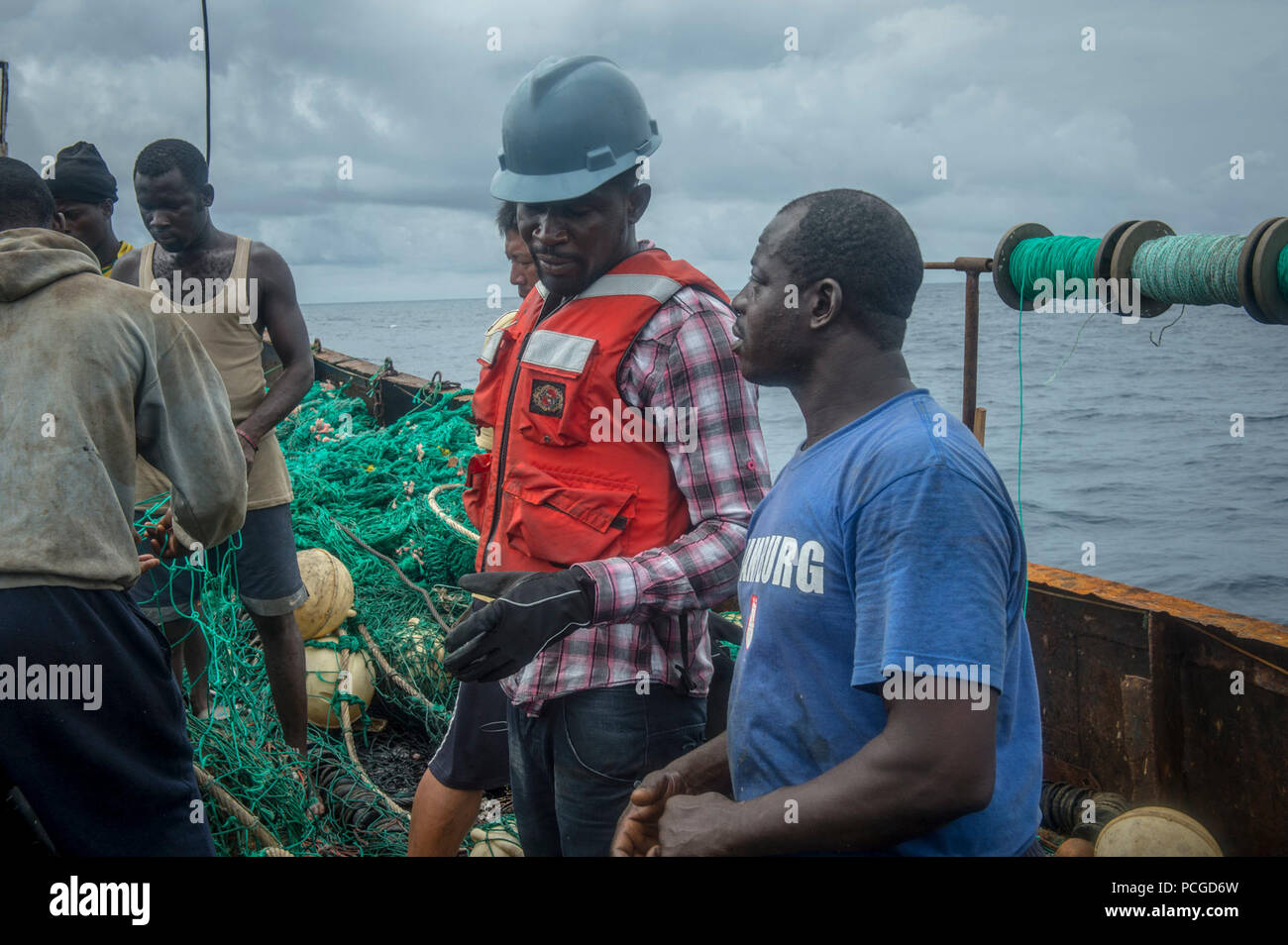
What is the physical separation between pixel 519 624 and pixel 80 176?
3.34 m

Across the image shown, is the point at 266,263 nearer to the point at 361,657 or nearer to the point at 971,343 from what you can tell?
the point at 361,657

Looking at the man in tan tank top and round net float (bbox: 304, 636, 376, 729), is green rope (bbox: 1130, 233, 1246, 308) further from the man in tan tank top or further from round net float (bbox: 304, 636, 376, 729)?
round net float (bbox: 304, 636, 376, 729)

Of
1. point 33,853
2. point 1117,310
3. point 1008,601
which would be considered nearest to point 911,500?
point 1008,601

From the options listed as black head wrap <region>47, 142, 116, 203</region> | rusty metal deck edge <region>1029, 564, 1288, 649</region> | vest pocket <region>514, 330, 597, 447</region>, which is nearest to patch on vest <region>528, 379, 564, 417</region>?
vest pocket <region>514, 330, 597, 447</region>

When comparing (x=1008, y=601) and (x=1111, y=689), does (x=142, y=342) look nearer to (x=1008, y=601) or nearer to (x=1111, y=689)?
(x=1008, y=601)

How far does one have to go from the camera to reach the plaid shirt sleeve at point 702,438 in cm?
211

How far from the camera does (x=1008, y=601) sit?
1469 mm

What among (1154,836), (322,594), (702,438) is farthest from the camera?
(322,594)

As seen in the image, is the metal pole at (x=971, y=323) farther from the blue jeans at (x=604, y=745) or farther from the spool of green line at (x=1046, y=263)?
the blue jeans at (x=604, y=745)

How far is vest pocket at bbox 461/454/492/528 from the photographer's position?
8.39ft

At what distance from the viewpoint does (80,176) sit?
4.12 metres

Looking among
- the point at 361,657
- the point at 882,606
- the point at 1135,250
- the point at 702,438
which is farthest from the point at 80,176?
the point at 882,606

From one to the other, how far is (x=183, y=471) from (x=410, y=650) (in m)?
2.15

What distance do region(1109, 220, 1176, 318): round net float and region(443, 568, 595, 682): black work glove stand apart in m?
1.81
